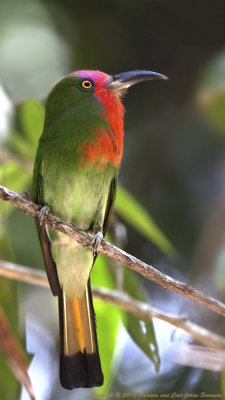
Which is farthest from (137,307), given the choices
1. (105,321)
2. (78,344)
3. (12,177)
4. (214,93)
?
(214,93)

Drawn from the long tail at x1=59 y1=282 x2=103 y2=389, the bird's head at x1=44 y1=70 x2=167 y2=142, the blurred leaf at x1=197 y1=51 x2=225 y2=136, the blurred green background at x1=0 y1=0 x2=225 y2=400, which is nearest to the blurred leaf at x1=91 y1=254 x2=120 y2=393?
the blurred green background at x1=0 y1=0 x2=225 y2=400

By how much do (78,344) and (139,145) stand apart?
1.79 meters

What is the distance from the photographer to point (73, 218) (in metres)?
2.26

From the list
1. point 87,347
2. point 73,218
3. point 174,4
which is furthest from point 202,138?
point 87,347

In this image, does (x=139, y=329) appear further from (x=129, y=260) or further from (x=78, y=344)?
(x=129, y=260)

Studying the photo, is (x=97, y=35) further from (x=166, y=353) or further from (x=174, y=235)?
(x=166, y=353)

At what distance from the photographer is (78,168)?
214cm

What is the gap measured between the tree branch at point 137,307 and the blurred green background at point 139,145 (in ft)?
0.32

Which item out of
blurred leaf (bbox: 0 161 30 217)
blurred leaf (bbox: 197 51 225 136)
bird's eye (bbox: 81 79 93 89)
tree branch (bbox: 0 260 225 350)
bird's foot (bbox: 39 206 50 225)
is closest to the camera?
bird's foot (bbox: 39 206 50 225)

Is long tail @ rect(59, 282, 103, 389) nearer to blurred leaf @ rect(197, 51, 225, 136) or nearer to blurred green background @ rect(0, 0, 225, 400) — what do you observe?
blurred green background @ rect(0, 0, 225, 400)

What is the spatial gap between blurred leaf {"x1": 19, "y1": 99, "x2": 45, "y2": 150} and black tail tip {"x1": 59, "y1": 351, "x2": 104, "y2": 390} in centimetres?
108

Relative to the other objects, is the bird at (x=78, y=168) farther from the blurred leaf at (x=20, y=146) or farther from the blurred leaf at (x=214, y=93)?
the blurred leaf at (x=214, y=93)

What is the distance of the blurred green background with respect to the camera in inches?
98.9

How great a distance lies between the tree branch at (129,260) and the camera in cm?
161
